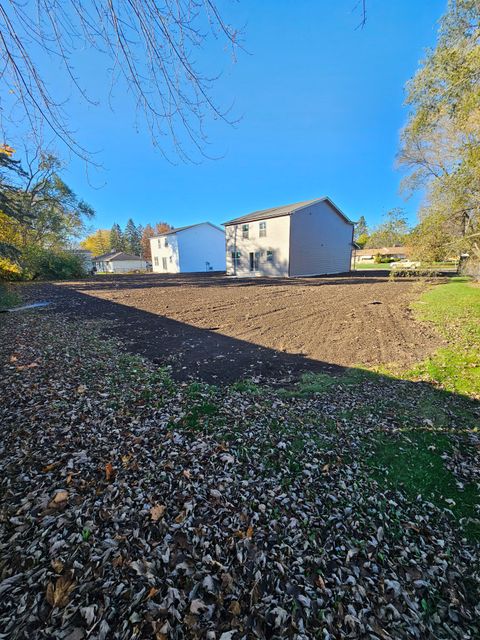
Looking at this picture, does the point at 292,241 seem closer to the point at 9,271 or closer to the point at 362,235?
the point at 9,271

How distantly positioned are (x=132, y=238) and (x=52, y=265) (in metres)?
51.4

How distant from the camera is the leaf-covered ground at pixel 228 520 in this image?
148 cm

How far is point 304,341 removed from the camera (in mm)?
6246

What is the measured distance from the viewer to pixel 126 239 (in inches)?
2667

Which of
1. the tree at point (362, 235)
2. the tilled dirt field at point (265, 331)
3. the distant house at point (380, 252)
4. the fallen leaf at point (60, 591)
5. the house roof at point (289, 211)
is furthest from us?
the tree at point (362, 235)

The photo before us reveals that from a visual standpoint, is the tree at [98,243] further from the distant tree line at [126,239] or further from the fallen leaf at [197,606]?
the fallen leaf at [197,606]

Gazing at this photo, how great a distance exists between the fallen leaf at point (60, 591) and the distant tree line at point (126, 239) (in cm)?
5913

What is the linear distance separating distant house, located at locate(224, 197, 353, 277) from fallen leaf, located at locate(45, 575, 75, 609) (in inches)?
808

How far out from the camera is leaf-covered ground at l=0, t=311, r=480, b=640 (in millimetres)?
1481

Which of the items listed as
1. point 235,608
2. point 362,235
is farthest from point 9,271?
point 362,235

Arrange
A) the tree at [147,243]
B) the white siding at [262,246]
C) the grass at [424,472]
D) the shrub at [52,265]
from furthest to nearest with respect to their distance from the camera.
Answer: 1. the tree at [147,243]
2. the white siding at [262,246]
3. the shrub at [52,265]
4. the grass at [424,472]

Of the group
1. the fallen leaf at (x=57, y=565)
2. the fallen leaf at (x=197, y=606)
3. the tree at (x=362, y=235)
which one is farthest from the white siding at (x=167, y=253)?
the tree at (x=362, y=235)

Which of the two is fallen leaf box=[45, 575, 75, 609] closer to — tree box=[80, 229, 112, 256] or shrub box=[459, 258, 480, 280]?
shrub box=[459, 258, 480, 280]

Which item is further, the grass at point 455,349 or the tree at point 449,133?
the tree at point 449,133
